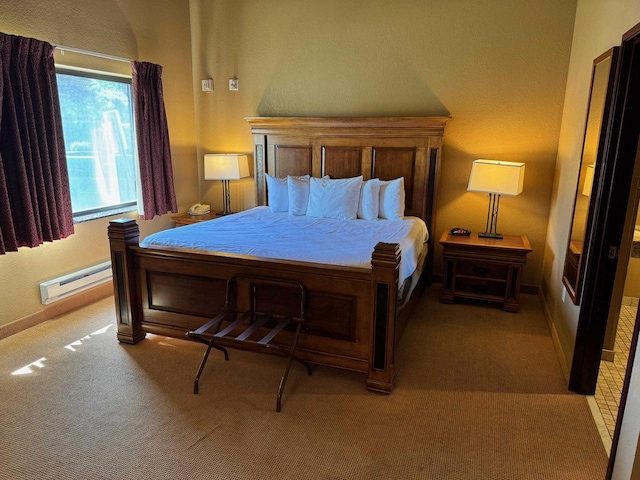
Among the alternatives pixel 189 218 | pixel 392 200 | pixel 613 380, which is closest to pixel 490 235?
pixel 392 200

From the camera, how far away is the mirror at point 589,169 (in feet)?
7.94

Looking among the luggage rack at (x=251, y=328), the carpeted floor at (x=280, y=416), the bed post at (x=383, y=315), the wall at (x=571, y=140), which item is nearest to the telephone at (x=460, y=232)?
the wall at (x=571, y=140)

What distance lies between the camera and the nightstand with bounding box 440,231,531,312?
362 centimetres

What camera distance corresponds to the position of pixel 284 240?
3039mm

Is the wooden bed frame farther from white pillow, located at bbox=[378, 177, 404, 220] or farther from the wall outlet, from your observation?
the wall outlet

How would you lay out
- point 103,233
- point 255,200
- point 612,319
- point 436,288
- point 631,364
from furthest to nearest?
point 255,200 < point 436,288 < point 103,233 < point 612,319 < point 631,364

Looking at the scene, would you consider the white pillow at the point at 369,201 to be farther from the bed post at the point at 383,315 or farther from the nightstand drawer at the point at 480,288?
the bed post at the point at 383,315

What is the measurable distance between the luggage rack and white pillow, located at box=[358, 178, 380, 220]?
1.55 m

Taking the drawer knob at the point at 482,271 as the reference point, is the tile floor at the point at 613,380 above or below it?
below

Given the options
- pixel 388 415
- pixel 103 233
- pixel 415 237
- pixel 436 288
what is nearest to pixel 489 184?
pixel 415 237

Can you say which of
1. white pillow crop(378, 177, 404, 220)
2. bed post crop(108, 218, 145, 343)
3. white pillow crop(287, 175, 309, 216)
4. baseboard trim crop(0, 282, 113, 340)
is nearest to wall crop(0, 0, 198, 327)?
baseboard trim crop(0, 282, 113, 340)

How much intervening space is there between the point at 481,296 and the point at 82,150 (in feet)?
12.1

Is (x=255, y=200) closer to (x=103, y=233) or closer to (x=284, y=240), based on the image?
(x=103, y=233)

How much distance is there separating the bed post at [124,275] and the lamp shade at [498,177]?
2753 mm
